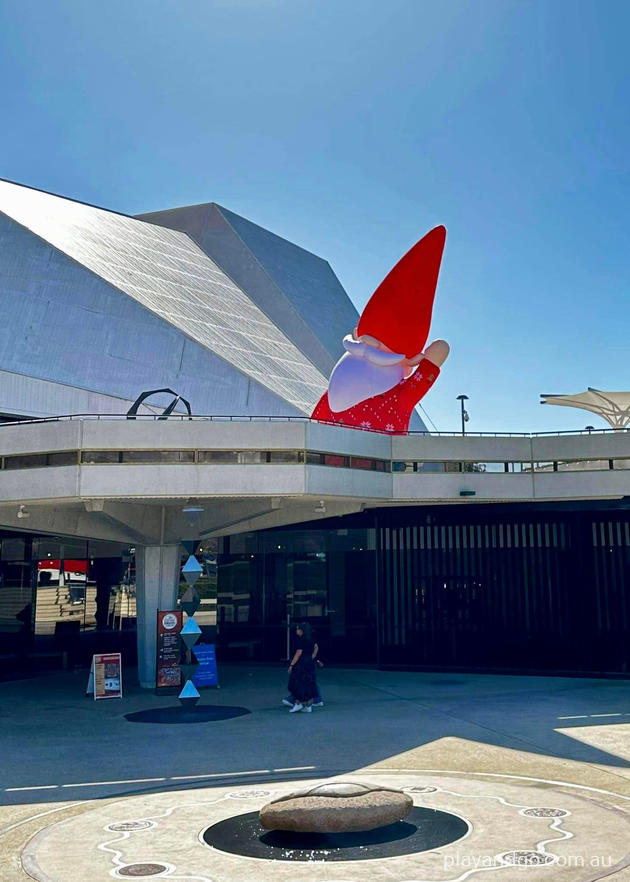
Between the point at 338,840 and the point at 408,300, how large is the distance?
1667 cm

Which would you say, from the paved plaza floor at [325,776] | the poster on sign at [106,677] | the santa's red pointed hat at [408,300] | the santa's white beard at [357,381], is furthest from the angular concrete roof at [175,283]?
the paved plaza floor at [325,776]

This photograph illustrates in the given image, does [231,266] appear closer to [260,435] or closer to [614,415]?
[614,415]

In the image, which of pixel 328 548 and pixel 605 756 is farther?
pixel 328 548

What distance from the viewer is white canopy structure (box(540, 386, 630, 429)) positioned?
35.8 m

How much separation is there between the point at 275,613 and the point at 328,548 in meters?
2.60

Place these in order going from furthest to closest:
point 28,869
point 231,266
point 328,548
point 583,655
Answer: point 231,266 < point 328,548 < point 583,655 < point 28,869

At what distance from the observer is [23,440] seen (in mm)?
19109

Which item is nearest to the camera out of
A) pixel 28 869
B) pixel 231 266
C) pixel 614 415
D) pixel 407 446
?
pixel 28 869

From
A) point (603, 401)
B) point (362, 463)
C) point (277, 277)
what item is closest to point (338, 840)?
point (362, 463)

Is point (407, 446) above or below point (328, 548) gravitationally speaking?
above

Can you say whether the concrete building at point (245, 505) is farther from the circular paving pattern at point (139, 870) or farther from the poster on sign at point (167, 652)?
the circular paving pattern at point (139, 870)

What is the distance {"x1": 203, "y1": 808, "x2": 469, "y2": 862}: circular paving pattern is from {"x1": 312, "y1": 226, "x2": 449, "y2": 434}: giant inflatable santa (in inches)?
587

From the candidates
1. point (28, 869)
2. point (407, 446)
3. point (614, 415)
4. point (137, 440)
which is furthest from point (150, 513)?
point (614, 415)

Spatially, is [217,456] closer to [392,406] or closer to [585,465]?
[392,406]
